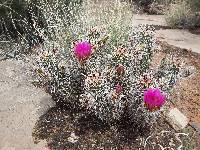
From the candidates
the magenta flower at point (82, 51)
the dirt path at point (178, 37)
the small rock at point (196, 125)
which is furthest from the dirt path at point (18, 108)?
the dirt path at point (178, 37)

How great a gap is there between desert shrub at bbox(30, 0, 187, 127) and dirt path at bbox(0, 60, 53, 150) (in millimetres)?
181

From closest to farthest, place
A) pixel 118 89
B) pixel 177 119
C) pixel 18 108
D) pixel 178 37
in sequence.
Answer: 1. pixel 118 89
2. pixel 177 119
3. pixel 18 108
4. pixel 178 37

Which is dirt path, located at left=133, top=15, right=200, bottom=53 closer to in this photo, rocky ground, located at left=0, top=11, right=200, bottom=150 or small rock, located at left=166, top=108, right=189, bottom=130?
rocky ground, located at left=0, top=11, right=200, bottom=150

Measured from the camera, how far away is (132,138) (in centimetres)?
419

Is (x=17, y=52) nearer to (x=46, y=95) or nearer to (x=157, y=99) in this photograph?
(x=46, y=95)

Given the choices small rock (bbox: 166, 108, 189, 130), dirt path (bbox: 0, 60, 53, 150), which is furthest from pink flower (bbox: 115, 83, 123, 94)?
dirt path (bbox: 0, 60, 53, 150)

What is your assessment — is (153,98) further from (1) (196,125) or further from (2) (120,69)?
(1) (196,125)

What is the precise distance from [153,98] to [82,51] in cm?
78

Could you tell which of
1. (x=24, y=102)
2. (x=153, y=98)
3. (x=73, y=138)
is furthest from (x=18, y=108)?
(x=153, y=98)

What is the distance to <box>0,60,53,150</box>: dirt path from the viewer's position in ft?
13.8

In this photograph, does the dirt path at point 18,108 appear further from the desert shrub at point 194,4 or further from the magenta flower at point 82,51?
the desert shrub at point 194,4

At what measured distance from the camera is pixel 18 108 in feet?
15.4

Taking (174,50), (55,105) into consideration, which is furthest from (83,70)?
(174,50)

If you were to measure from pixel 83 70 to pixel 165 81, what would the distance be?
2.45 feet
